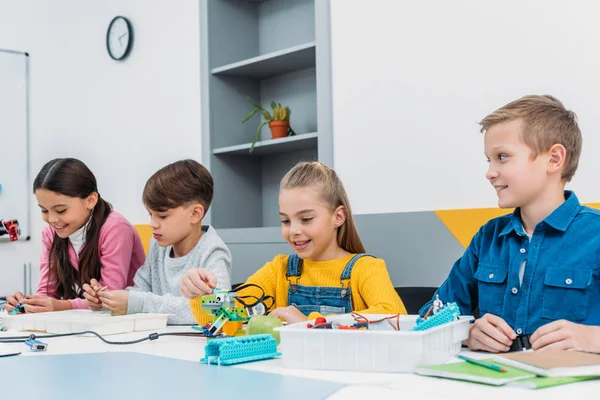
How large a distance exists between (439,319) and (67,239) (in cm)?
160

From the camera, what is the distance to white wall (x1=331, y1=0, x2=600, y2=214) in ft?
6.99

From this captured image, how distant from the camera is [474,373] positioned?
0.87m

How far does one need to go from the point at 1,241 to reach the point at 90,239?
209 cm

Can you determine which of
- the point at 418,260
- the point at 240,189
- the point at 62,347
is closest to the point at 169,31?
the point at 240,189

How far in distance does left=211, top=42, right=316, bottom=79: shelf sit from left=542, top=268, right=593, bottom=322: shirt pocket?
1850mm

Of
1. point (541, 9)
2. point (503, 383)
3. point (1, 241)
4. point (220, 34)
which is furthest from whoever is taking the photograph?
point (1, 241)

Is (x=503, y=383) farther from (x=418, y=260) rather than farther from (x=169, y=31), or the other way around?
(x=169, y=31)

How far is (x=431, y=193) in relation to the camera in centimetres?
250

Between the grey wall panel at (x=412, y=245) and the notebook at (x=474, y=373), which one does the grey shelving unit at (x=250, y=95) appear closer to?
the grey wall panel at (x=412, y=245)

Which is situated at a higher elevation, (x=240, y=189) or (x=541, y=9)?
(x=541, y=9)

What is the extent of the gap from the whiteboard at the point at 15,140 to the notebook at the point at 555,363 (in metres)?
3.69

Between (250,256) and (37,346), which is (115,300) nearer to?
(37,346)

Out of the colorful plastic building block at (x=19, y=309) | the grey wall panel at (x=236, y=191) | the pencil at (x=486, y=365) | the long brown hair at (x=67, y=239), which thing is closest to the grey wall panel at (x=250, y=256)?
the grey wall panel at (x=236, y=191)

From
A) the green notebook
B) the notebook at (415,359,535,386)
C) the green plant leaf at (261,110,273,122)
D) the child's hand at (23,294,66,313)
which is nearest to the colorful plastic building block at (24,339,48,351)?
the child's hand at (23,294,66,313)
